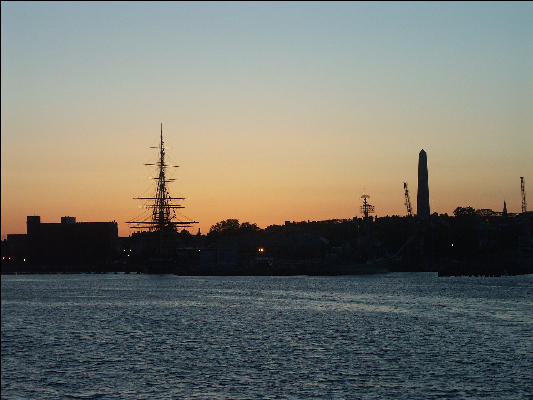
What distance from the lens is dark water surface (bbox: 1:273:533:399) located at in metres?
30.8

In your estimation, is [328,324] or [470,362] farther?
[328,324]

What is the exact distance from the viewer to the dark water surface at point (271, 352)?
30766 mm

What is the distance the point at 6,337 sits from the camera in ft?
166

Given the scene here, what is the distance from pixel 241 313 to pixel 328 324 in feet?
45.5

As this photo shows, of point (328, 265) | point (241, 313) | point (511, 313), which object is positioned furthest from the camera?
point (328, 265)

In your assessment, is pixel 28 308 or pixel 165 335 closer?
pixel 165 335

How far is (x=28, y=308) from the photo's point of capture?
7912 cm

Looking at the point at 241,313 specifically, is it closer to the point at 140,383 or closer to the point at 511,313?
the point at 511,313

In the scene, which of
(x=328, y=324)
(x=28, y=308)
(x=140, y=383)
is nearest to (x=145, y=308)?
(x=28, y=308)

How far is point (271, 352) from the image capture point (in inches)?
1665

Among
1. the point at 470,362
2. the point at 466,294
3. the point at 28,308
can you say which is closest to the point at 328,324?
the point at 470,362

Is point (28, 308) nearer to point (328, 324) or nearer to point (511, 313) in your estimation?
point (328, 324)

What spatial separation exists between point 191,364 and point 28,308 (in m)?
47.0

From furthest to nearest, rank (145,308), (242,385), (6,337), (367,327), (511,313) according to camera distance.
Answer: (145,308), (511,313), (367,327), (6,337), (242,385)
